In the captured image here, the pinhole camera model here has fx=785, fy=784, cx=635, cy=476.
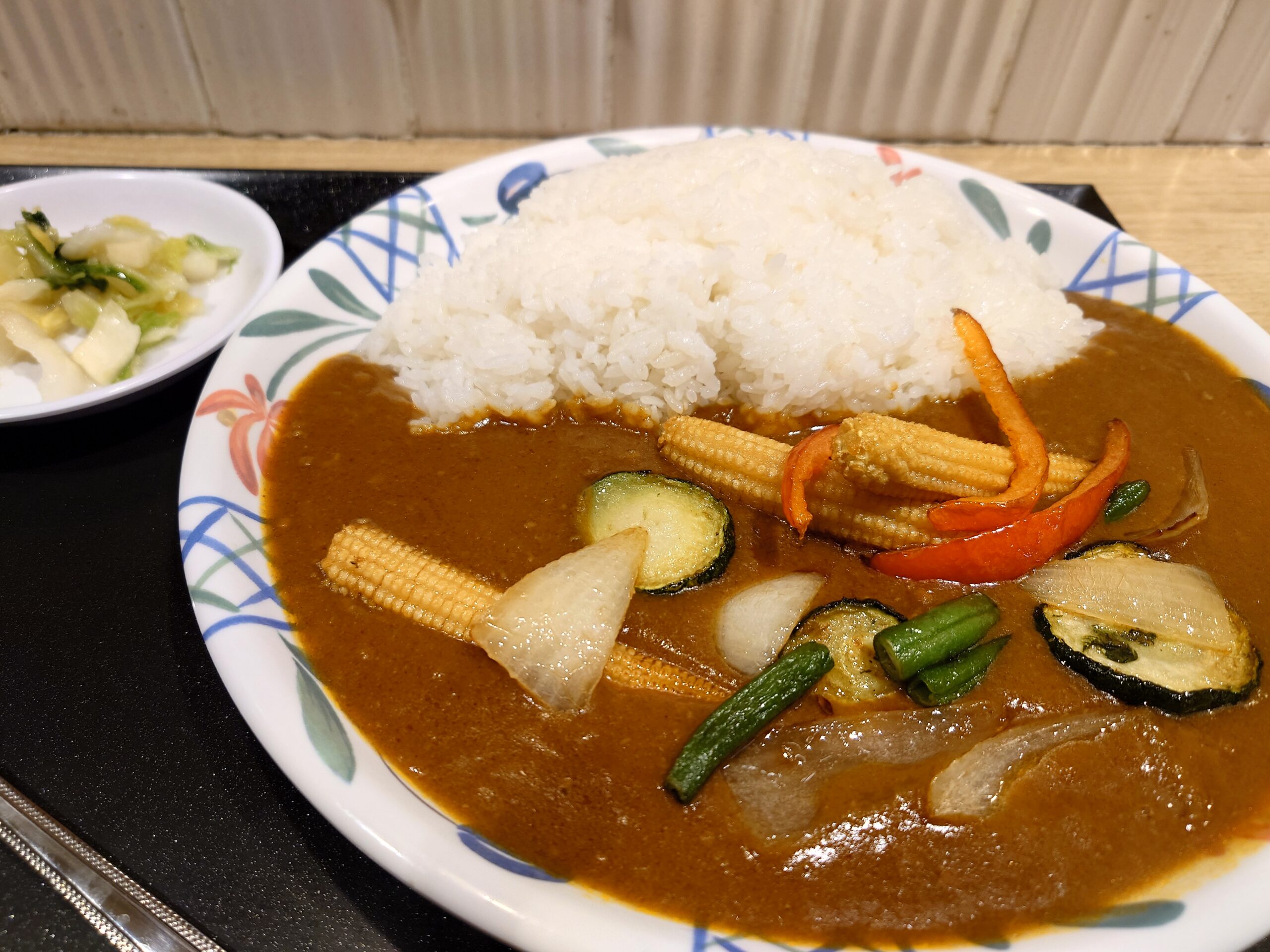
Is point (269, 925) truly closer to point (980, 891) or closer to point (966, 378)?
point (980, 891)

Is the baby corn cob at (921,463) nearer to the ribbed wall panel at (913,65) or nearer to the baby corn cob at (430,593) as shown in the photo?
the baby corn cob at (430,593)

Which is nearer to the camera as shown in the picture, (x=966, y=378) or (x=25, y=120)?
(x=966, y=378)

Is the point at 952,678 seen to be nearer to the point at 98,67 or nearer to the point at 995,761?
the point at 995,761

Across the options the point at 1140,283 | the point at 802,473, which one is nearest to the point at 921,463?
the point at 802,473

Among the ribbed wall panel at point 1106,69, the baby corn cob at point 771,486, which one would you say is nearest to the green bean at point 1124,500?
the baby corn cob at point 771,486

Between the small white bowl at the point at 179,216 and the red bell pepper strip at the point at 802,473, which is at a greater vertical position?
the red bell pepper strip at the point at 802,473

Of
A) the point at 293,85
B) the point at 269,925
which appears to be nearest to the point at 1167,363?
the point at 269,925
